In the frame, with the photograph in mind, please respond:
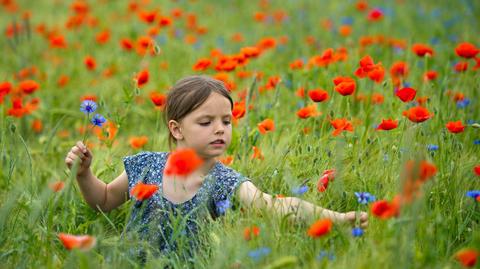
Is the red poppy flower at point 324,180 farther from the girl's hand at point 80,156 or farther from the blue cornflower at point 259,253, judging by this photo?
the girl's hand at point 80,156

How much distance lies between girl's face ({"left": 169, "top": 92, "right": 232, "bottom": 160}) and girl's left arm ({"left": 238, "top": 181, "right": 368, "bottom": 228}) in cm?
19

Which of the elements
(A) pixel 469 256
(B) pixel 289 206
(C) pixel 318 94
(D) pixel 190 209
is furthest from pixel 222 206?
(A) pixel 469 256

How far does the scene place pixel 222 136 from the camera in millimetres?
2551

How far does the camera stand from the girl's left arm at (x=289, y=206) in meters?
2.32

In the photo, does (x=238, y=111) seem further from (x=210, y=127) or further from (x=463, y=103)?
(x=463, y=103)

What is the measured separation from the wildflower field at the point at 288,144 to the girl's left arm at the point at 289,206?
4 centimetres

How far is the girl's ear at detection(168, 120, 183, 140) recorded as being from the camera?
269 centimetres

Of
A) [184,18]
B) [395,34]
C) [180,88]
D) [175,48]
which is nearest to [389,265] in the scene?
[180,88]

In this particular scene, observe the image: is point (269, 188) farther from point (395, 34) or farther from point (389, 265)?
point (395, 34)

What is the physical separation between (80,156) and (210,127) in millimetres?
527

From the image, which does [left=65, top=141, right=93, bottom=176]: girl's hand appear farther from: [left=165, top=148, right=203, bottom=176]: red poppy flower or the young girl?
[left=165, top=148, right=203, bottom=176]: red poppy flower

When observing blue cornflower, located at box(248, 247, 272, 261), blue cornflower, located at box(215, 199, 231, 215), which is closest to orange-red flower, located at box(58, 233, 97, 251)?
blue cornflower, located at box(248, 247, 272, 261)

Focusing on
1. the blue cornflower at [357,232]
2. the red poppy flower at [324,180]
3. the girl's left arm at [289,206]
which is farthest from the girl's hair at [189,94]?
the blue cornflower at [357,232]

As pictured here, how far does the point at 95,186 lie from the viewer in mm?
2797
